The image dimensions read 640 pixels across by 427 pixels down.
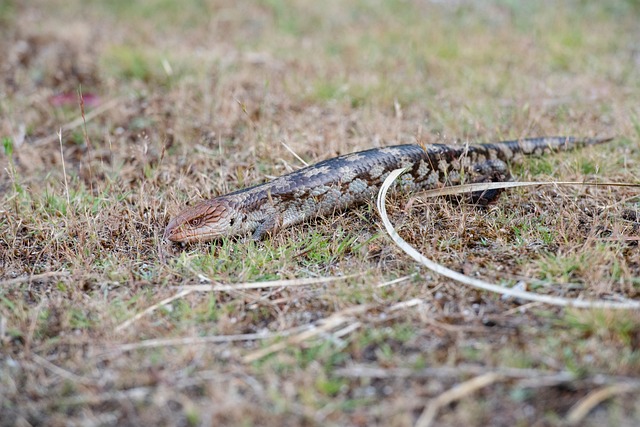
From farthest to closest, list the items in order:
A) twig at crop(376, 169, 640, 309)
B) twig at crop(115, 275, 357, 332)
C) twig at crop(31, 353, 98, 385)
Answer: twig at crop(115, 275, 357, 332), twig at crop(376, 169, 640, 309), twig at crop(31, 353, 98, 385)

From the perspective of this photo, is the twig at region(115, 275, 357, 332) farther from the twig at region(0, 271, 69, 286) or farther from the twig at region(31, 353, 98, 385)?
the twig at region(0, 271, 69, 286)

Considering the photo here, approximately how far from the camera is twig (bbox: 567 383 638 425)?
2.46 meters

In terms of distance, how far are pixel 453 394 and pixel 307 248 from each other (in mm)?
1626

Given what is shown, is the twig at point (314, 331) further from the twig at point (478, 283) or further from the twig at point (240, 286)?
the twig at point (478, 283)

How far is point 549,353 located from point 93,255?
281 cm

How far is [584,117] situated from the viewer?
5789 millimetres

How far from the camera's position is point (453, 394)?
2.61 m

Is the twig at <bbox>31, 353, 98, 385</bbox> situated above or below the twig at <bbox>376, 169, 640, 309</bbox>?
below

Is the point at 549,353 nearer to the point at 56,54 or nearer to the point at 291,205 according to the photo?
the point at 291,205

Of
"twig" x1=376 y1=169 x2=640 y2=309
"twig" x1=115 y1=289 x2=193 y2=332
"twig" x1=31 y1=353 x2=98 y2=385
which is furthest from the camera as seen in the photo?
"twig" x1=115 y1=289 x2=193 y2=332

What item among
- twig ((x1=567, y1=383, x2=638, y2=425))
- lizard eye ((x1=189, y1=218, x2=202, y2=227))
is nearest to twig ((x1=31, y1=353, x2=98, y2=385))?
lizard eye ((x1=189, y1=218, x2=202, y2=227))

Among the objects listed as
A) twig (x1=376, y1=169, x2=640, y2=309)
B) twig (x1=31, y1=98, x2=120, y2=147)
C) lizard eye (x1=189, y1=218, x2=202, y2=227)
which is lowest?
twig (x1=376, y1=169, x2=640, y2=309)

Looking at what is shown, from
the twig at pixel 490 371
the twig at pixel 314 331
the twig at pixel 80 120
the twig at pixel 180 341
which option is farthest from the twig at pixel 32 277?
the twig at pixel 80 120

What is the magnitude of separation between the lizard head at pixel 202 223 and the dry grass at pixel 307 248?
9 cm
